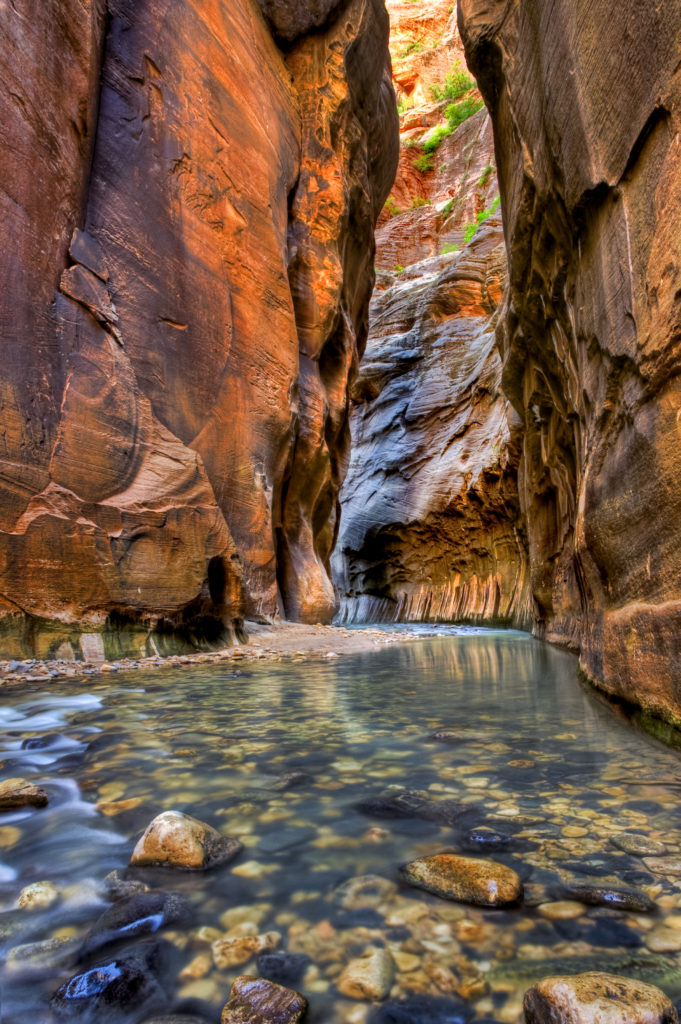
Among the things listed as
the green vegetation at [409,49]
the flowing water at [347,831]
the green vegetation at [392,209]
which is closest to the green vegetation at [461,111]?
the green vegetation at [392,209]

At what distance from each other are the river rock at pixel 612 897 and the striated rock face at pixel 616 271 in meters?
1.37

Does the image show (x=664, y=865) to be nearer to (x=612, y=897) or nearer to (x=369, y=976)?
(x=612, y=897)

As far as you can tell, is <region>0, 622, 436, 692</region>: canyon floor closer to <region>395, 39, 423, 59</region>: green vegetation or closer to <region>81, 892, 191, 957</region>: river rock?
<region>81, 892, 191, 957</region>: river rock

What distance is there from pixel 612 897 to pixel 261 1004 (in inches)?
30.9

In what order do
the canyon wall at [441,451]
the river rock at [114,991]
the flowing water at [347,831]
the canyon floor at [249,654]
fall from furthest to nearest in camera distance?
1. the canyon wall at [441,451]
2. the canyon floor at [249,654]
3. the flowing water at [347,831]
4. the river rock at [114,991]

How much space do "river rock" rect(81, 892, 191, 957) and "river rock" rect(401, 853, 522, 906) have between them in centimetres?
54

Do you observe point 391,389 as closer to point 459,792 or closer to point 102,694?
point 102,694

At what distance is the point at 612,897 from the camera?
1215mm

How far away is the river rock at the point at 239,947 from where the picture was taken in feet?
3.44

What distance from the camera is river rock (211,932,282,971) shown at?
105 cm

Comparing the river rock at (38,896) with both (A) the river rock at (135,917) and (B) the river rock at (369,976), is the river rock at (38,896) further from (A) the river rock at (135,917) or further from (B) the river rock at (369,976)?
(B) the river rock at (369,976)

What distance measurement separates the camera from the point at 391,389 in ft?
75.9

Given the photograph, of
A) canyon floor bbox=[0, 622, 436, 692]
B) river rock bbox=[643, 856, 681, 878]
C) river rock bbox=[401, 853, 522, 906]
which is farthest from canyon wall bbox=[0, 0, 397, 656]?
river rock bbox=[643, 856, 681, 878]

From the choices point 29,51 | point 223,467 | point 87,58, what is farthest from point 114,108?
point 223,467
